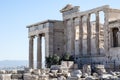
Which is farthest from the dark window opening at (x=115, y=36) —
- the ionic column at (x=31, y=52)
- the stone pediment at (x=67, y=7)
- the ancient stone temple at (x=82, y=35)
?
the ionic column at (x=31, y=52)

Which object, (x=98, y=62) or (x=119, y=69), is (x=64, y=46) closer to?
(x=98, y=62)

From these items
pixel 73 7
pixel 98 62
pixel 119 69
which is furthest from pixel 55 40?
pixel 119 69

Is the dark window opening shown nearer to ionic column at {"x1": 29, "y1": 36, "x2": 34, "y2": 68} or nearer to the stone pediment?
the stone pediment

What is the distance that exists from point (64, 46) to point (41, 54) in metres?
3.70

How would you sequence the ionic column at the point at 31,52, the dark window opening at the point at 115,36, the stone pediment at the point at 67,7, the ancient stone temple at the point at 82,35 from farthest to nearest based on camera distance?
1. the ionic column at the point at 31,52
2. the stone pediment at the point at 67,7
3. the dark window opening at the point at 115,36
4. the ancient stone temple at the point at 82,35

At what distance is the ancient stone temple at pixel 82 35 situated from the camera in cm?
3275

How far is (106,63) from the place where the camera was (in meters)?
30.4

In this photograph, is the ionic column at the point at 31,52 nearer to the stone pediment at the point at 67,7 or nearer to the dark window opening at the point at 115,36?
the stone pediment at the point at 67,7

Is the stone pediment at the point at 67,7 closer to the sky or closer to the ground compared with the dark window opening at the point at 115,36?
closer to the sky

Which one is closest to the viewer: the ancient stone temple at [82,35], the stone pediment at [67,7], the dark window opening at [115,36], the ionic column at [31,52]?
A: the ancient stone temple at [82,35]

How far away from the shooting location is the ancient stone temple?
3275 cm

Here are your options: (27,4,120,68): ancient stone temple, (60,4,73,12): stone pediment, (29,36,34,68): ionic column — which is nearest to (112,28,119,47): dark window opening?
(27,4,120,68): ancient stone temple

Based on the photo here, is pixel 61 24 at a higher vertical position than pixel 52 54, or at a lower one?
higher

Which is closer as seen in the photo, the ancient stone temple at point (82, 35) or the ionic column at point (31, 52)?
the ancient stone temple at point (82, 35)
